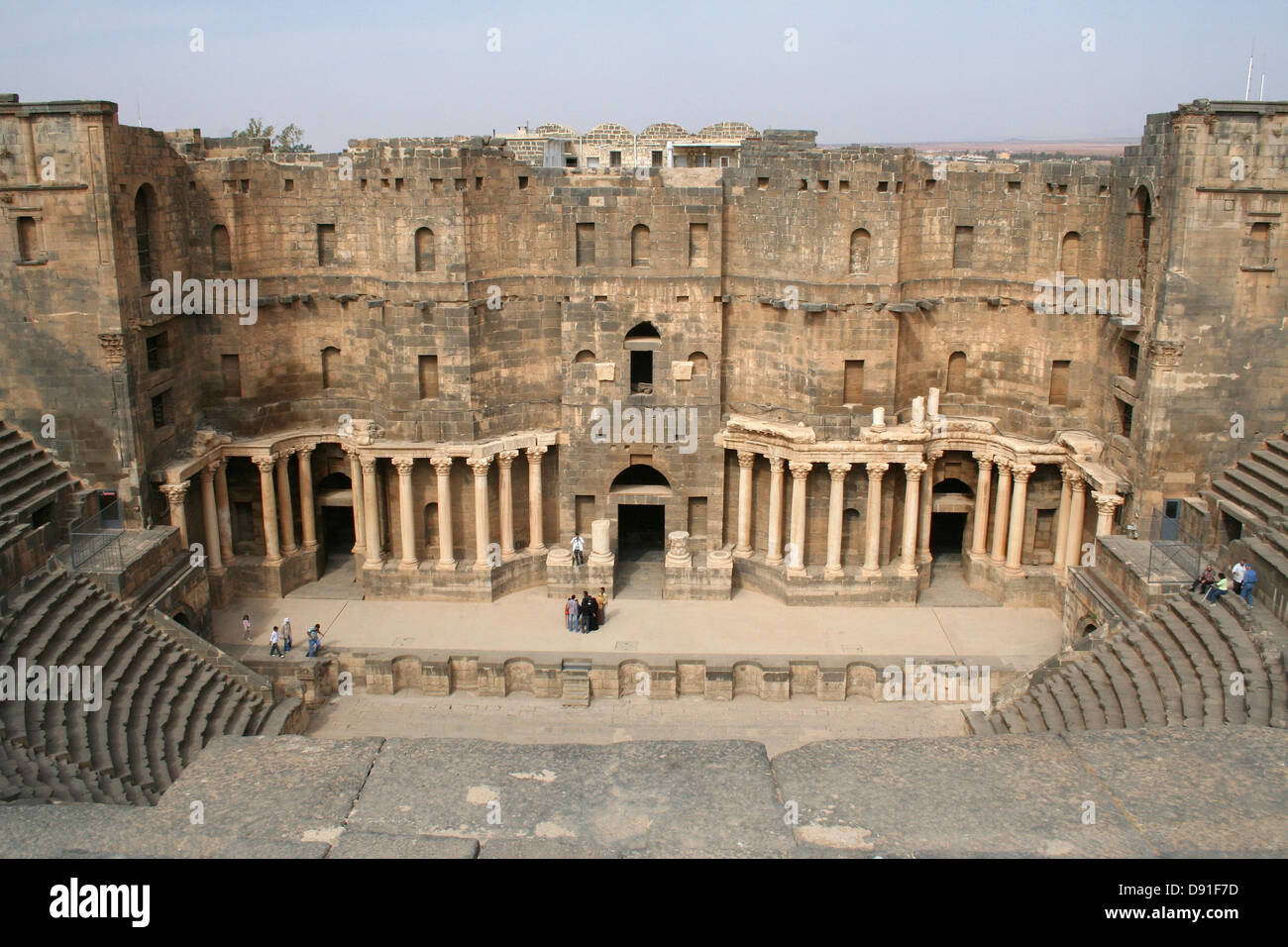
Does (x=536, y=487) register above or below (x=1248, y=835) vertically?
below

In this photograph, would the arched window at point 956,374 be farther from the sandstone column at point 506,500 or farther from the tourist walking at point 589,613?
the sandstone column at point 506,500

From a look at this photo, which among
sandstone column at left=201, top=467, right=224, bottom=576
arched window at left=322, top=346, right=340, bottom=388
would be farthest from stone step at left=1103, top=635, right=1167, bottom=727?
sandstone column at left=201, top=467, right=224, bottom=576

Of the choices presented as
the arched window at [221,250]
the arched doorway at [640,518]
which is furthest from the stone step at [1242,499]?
the arched window at [221,250]

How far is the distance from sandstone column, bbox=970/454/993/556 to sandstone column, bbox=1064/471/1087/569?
105 inches

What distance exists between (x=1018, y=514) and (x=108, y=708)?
24.3m

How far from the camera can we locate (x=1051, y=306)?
3344cm

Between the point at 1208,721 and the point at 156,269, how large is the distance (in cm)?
2733

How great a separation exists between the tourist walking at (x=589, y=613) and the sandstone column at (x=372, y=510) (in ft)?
22.1

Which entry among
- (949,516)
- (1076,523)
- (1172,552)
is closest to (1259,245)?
(1172,552)

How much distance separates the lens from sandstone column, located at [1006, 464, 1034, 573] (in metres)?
33.7

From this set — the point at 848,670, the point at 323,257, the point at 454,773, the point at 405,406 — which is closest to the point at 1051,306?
the point at 848,670

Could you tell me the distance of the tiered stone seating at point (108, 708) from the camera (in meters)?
20.1

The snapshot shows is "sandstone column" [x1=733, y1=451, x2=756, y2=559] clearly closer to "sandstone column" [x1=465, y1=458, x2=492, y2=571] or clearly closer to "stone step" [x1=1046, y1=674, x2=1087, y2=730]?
"sandstone column" [x1=465, y1=458, x2=492, y2=571]

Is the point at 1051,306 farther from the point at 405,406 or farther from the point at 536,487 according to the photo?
the point at 405,406
